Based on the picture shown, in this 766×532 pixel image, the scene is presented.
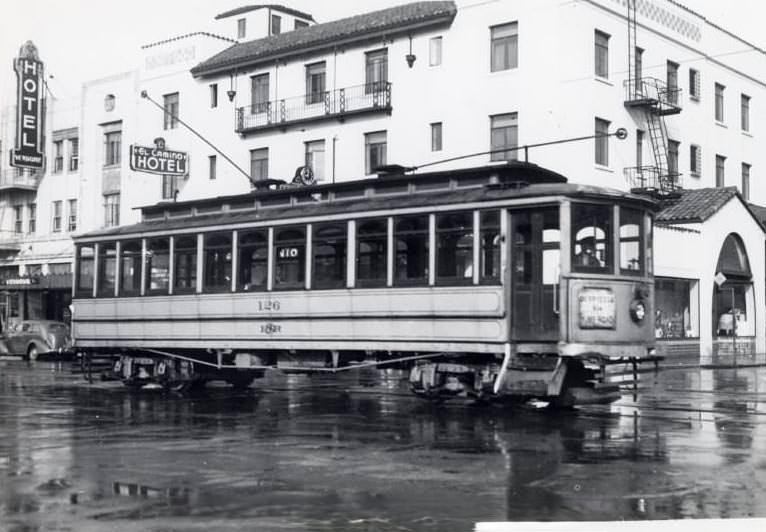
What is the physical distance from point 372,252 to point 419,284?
1.16m

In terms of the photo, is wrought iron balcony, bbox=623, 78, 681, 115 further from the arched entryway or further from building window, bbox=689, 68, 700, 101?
the arched entryway

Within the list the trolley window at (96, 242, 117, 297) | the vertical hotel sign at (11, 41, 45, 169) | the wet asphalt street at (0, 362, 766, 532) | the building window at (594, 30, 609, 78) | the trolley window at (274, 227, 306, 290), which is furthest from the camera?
the vertical hotel sign at (11, 41, 45, 169)

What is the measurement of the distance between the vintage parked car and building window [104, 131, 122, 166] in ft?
27.9

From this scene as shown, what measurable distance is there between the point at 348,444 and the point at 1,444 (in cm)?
404

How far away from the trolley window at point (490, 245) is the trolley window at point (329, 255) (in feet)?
8.80

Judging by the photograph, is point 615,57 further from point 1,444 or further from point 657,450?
point 1,444

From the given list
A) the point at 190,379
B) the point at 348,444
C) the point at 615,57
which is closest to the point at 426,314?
the point at 348,444

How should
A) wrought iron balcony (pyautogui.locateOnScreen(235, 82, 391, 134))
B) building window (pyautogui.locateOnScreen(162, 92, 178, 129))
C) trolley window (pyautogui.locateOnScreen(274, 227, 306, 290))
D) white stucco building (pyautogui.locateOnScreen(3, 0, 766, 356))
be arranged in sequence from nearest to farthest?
1. trolley window (pyautogui.locateOnScreen(274, 227, 306, 290))
2. white stucco building (pyautogui.locateOnScreen(3, 0, 766, 356))
3. wrought iron balcony (pyautogui.locateOnScreen(235, 82, 391, 134))
4. building window (pyautogui.locateOnScreen(162, 92, 178, 129))

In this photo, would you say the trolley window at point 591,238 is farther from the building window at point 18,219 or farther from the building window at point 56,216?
the building window at point 18,219

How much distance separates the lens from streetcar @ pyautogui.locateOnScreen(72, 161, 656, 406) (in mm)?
15242

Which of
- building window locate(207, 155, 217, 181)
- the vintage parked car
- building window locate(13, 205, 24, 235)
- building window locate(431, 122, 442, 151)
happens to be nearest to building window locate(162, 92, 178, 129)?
building window locate(207, 155, 217, 181)

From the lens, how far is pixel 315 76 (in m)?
36.5

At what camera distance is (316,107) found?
119ft

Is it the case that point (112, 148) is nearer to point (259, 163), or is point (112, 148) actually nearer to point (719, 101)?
point (259, 163)
